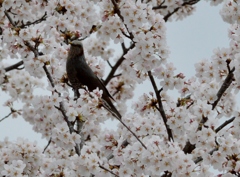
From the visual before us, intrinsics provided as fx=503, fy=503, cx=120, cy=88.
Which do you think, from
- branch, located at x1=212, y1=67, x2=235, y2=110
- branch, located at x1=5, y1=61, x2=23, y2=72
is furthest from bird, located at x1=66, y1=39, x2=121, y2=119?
branch, located at x1=5, y1=61, x2=23, y2=72

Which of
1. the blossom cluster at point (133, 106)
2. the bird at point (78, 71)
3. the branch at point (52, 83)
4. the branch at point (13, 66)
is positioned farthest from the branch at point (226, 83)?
the branch at point (13, 66)

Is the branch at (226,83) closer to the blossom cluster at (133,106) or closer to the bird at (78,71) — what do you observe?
the blossom cluster at (133,106)

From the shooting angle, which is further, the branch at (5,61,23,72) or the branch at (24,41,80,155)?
the branch at (5,61,23,72)

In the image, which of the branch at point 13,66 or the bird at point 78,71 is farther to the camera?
the branch at point 13,66

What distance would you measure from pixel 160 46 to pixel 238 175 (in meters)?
1.30

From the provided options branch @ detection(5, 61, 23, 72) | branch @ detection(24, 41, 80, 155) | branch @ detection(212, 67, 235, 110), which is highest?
branch @ detection(5, 61, 23, 72)

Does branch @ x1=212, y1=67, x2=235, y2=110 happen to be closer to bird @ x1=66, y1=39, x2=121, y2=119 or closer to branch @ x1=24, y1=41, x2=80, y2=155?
bird @ x1=66, y1=39, x2=121, y2=119

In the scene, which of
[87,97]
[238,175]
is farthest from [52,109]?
[238,175]

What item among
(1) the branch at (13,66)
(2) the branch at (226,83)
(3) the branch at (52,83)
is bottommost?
(2) the branch at (226,83)

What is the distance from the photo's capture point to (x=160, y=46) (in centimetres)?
448

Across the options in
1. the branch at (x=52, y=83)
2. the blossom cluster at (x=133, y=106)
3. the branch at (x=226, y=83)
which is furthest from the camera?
the branch at (x=52, y=83)

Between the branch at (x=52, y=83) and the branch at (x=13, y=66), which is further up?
the branch at (x=13, y=66)

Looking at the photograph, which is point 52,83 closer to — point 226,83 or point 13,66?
point 226,83

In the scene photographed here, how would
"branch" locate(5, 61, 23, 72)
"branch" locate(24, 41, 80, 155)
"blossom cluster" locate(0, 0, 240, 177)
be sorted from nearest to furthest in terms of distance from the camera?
1. "blossom cluster" locate(0, 0, 240, 177)
2. "branch" locate(24, 41, 80, 155)
3. "branch" locate(5, 61, 23, 72)
